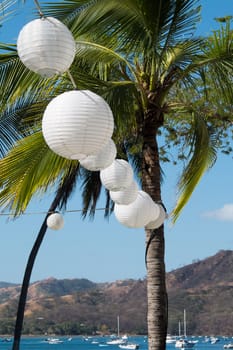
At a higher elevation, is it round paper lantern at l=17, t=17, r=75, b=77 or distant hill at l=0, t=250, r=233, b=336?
distant hill at l=0, t=250, r=233, b=336

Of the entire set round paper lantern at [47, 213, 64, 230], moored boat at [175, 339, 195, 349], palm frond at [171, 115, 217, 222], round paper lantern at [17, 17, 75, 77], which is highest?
moored boat at [175, 339, 195, 349]

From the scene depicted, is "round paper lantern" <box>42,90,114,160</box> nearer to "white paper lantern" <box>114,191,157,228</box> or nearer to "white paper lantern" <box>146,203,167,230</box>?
"white paper lantern" <box>114,191,157,228</box>

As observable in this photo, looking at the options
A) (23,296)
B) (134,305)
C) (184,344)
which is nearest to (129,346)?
(134,305)

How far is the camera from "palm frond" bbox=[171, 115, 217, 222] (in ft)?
18.7

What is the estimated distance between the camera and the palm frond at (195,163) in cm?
569

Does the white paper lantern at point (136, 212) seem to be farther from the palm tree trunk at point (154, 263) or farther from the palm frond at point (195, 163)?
the palm frond at point (195, 163)

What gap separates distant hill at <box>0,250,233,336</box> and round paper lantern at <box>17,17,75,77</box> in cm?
4551

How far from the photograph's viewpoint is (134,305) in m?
51.4

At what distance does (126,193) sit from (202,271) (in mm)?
48975

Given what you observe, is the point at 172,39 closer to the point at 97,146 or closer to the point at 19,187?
the point at 19,187

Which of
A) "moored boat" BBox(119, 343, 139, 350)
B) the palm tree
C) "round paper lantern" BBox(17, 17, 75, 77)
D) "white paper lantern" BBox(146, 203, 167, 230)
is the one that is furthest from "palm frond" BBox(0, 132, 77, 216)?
"moored boat" BBox(119, 343, 139, 350)

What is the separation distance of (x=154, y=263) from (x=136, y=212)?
1.93ft

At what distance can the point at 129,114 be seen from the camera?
17.0 ft

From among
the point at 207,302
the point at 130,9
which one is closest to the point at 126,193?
the point at 130,9
